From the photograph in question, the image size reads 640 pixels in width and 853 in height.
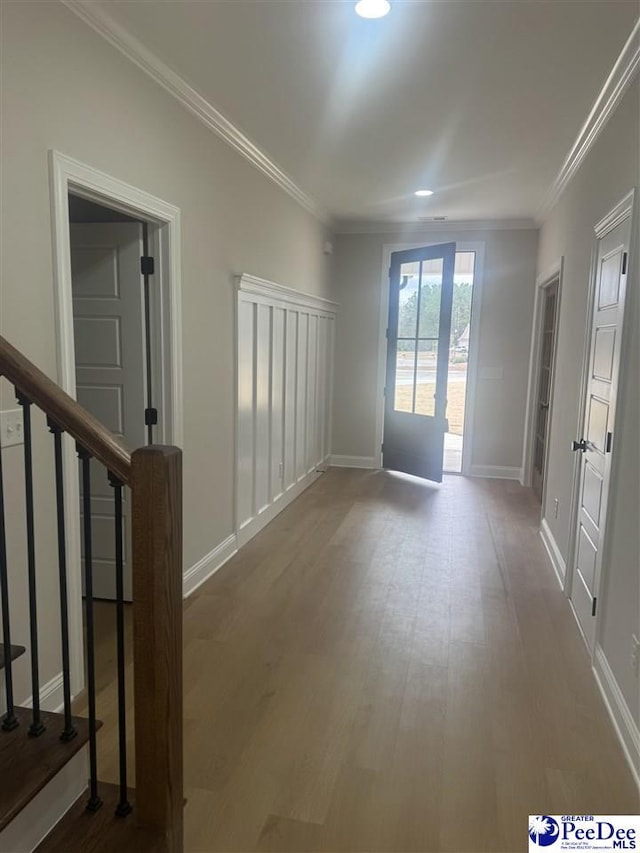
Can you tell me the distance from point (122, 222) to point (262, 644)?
2276 millimetres

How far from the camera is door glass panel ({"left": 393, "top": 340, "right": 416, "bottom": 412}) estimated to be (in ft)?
20.2

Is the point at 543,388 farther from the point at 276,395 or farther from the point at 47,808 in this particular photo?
the point at 47,808

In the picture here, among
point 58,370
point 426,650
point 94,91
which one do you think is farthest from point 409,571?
point 94,91

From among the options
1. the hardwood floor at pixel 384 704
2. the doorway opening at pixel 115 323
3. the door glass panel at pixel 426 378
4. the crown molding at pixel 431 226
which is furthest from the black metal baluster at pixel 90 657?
the crown molding at pixel 431 226

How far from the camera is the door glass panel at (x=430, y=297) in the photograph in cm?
581

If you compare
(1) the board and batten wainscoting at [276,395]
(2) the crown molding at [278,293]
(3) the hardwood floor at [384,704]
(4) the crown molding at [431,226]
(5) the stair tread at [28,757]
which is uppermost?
(4) the crown molding at [431,226]

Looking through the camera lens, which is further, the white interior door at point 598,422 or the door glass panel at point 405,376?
the door glass panel at point 405,376

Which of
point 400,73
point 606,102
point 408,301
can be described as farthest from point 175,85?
→ point 408,301

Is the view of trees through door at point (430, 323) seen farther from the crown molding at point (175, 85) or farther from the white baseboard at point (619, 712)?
the white baseboard at point (619, 712)

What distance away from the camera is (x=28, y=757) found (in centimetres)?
153

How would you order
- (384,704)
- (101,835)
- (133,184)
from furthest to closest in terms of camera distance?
(133,184) → (384,704) → (101,835)

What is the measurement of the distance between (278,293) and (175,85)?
72.9 inches

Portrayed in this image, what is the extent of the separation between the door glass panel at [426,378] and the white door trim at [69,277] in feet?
11.4

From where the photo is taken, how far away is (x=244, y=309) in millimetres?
3869
